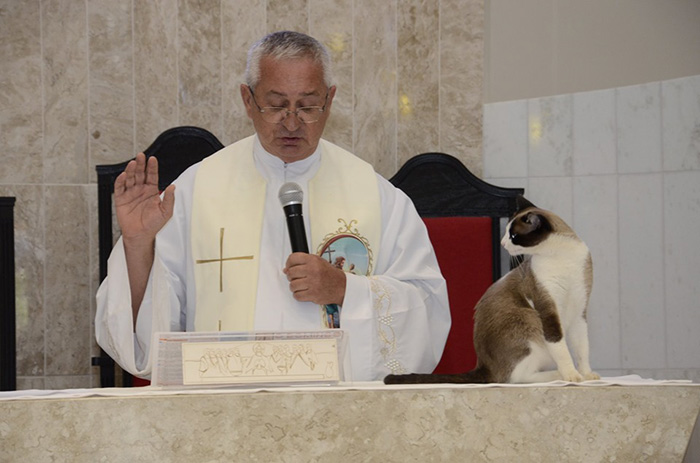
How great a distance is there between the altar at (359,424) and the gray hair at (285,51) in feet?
5.23

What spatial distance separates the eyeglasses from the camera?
332 centimetres

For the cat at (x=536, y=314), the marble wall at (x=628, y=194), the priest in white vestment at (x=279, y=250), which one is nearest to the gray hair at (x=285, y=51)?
the priest in white vestment at (x=279, y=250)

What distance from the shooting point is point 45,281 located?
5.32m

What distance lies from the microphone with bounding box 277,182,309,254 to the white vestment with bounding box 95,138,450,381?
0.86ft

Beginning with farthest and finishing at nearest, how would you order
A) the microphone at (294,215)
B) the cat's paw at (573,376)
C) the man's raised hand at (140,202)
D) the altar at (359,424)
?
1. the microphone at (294,215)
2. the man's raised hand at (140,202)
3. the cat's paw at (573,376)
4. the altar at (359,424)

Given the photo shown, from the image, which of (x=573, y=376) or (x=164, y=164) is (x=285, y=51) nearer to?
(x=573, y=376)

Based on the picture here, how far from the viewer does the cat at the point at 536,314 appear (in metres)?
2.33

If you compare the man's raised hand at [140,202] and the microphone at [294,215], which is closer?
the man's raised hand at [140,202]

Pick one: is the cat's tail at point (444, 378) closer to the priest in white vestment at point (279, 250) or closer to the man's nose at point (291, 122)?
the priest in white vestment at point (279, 250)

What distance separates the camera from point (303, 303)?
330cm

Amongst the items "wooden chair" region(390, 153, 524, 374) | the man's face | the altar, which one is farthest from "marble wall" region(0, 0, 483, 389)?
the altar

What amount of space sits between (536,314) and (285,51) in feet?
4.70

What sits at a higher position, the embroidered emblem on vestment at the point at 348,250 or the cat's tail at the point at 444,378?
the embroidered emblem on vestment at the point at 348,250

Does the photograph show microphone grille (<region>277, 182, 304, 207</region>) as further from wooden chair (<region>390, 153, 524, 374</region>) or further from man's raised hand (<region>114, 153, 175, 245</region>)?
wooden chair (<region>390, 153, 524, 374</region>)
